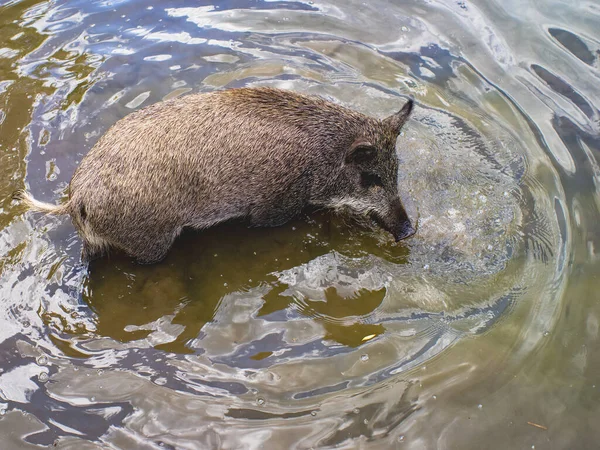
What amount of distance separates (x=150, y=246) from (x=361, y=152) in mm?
1767

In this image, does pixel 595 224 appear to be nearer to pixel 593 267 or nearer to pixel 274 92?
pixel 593 267

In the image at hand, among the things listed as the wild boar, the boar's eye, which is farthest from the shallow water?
the boar's eye

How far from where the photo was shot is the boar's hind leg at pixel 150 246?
4176mm

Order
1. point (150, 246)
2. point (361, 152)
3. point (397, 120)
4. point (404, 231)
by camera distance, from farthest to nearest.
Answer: point (397, 120) → point (404, 231) → point (361, 152) → point (150, 246)

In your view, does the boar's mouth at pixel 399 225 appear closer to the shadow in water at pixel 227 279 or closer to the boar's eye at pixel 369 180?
the shadow in water at pixel 227 279

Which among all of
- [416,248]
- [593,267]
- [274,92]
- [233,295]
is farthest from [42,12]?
[593,267]

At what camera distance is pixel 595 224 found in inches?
183

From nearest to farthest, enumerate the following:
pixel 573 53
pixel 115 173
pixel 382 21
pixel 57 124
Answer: pixel 115 173 → pixel 57 124 → pixel 573 53 → pixel 382 21

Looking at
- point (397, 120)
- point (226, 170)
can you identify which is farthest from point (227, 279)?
point (397, 120)

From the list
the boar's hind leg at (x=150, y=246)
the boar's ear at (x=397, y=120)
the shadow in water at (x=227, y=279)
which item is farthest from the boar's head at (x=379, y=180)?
the boar's hind leg at (x=150, y=246)

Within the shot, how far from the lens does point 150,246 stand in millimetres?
4254

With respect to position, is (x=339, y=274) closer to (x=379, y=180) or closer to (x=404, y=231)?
(x=404, y=231)

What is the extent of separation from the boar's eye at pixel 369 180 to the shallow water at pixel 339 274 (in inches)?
16.6

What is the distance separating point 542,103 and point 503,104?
38 centimetres
